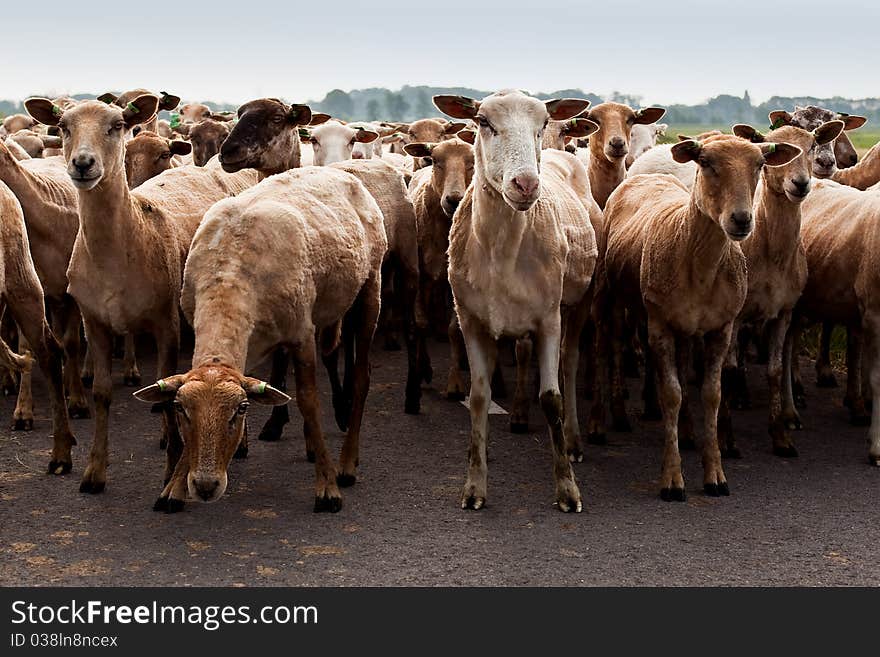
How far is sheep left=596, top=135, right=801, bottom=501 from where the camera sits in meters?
7.31

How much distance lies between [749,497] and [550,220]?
2.26 meters

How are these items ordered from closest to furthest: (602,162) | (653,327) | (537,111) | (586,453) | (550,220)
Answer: (537,111), (550,220), (653,327), (586,453), (602,162)

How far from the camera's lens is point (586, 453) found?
856cm

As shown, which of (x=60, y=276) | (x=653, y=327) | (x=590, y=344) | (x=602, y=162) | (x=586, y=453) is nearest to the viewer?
(x=653, y=327)

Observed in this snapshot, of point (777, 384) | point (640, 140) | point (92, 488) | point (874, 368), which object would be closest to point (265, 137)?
point (92, 488)

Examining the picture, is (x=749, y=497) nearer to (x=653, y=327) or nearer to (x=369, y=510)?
(x=653, y=327)

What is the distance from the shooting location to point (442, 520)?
7.02m

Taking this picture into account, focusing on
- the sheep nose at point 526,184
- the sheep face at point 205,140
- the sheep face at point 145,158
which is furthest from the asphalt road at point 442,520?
the sheep face at point 205,140

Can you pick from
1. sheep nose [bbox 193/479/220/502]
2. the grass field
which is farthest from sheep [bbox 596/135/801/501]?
the grass field

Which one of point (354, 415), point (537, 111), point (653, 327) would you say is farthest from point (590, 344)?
point (537, 111)

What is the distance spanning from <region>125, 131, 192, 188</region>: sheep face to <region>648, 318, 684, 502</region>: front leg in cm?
517

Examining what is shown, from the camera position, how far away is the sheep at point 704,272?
24.0 ft

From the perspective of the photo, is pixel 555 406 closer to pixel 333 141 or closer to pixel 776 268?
pixel 776 268

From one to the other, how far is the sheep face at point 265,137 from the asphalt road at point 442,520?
219 cm
